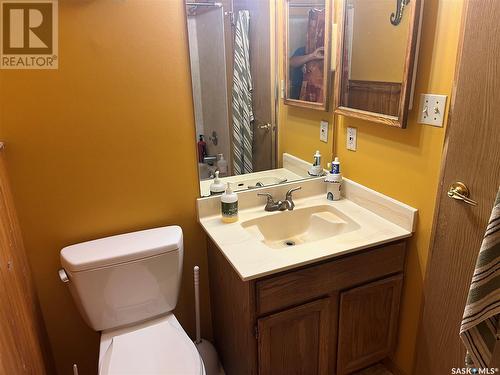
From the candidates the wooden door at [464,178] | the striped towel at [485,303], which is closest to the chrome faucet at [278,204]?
the wooden door at [464,178]

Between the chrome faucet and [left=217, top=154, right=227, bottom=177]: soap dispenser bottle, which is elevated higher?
[left=217, top=154, right=227, bottom=177]: soap dispenser bottle

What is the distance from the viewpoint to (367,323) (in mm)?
1521

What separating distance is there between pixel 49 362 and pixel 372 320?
4.56ft

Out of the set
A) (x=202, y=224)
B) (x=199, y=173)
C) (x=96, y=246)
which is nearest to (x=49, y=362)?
(x=96, y=246)

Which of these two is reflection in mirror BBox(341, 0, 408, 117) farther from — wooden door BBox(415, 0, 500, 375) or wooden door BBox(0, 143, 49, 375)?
wooden door BBox(0, 143, 49, 375)

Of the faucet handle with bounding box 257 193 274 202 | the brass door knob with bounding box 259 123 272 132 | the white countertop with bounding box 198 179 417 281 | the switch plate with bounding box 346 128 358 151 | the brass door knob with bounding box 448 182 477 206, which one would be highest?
the brass door knob with bounding box 259 123 272 132

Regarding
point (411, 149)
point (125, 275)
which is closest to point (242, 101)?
point (411, 149)

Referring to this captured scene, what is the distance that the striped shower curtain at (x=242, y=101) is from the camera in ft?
5.03

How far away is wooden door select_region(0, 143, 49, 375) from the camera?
3.24 feet

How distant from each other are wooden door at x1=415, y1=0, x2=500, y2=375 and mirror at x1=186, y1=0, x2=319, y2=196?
73 centimetres

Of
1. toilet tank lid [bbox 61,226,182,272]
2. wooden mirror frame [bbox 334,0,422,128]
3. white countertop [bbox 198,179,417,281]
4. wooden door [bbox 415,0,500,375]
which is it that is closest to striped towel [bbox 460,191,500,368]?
wooden door [bbox 415,0,500,375]

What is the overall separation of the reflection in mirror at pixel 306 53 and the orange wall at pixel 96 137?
22.2 inches

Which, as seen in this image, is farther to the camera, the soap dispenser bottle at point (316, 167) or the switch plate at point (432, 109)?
the soap dispenser bottle at point (316, 167)

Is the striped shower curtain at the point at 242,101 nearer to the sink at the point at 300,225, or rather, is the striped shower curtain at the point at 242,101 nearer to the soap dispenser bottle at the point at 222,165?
the soap dispenser bottle at the point at 222,165
